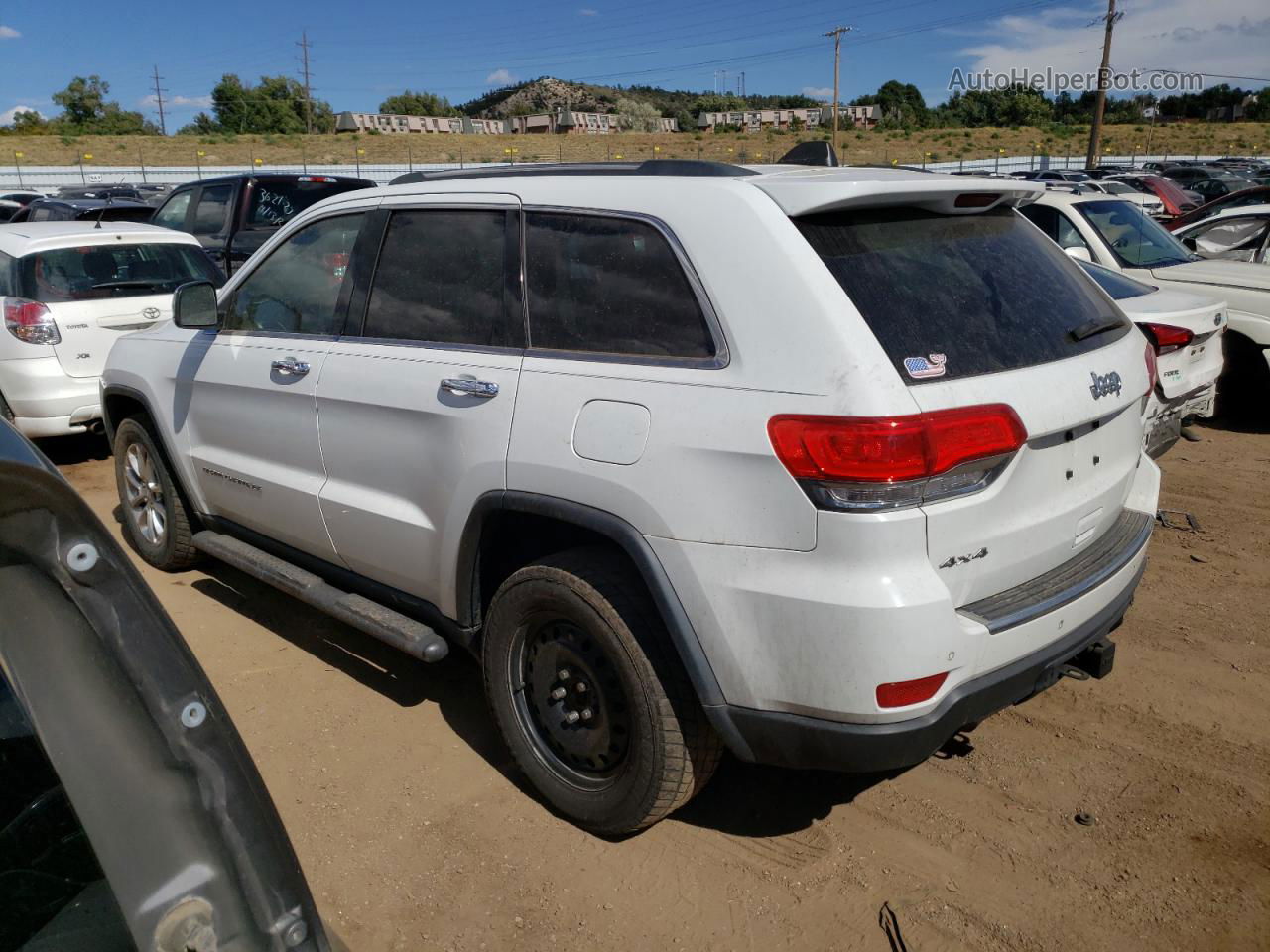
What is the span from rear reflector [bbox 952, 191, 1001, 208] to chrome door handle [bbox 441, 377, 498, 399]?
1496mm

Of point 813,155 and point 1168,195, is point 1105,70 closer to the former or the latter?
point 1168,195

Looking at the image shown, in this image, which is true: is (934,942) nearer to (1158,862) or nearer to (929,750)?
(929,750)

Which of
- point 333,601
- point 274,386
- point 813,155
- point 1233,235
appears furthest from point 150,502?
point 1233,235

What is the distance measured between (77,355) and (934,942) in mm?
6888

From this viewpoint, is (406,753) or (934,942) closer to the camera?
(934,942)

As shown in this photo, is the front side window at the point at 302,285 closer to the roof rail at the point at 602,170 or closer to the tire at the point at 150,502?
the roof rail at the point at 602,170

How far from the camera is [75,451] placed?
26.4ft

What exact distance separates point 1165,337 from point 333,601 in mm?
4952

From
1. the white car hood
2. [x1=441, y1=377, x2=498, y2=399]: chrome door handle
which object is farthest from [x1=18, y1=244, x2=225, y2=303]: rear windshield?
A: the white car hood

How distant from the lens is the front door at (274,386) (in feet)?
12.5

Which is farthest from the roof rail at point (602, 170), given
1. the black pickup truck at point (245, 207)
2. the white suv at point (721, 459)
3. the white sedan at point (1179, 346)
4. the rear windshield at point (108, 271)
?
the black pickup truck at point (245, 207)

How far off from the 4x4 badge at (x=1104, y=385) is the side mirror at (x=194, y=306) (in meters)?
3.49

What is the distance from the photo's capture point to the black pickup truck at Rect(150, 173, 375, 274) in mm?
10414

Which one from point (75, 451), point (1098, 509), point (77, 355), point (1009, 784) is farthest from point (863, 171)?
point (75, 451)
